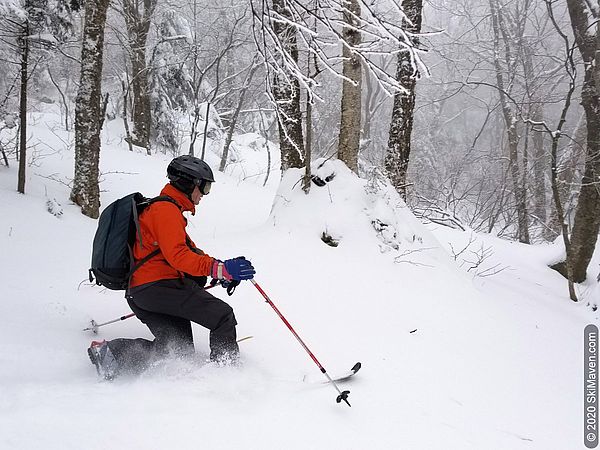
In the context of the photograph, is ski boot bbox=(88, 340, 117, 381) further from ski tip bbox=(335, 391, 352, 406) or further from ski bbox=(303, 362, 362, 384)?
ski tip bbox=(335, 391, 352, 406)

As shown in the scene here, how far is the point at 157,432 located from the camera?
7.75 feet

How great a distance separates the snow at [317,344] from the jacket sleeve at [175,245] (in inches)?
30.5

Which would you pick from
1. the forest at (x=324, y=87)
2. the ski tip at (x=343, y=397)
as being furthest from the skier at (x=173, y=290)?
the forest at (x=324, y=87)

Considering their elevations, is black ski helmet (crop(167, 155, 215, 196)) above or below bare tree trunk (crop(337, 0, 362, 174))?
below

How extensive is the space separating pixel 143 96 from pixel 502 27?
14151 mm

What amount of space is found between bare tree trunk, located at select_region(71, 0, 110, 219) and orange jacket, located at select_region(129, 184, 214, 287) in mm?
4662

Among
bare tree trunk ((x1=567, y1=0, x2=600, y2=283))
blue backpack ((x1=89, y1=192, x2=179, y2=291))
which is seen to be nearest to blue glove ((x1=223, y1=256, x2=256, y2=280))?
blue backpack ((x1=89, y1=192, x2=179, y2=291))

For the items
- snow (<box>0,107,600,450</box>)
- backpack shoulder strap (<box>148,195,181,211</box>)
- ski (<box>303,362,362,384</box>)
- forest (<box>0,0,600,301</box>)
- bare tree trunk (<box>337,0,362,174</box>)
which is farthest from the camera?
bare tree trunk (<box>337,0,362,174</box>)

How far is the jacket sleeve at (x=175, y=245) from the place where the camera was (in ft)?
10.0

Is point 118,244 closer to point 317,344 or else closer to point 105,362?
point 105,362

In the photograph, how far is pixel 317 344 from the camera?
4.01 meters

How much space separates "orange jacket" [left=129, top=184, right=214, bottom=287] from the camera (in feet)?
10.0

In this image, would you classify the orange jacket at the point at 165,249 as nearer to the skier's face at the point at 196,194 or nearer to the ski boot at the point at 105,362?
the skier's face at the point at 196,194

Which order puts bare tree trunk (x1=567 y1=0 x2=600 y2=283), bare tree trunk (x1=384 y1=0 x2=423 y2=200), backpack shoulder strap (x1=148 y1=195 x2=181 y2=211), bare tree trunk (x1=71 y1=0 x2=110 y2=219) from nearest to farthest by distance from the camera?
backpack shoulder strap (x1=148 y1=195 x2=181 y2=211)
bare tree trunk (x1=71 y1=0 x2=110 y2=219)
bare tree trunk (x1=384 y1=0 x2=423 y2=200)
bare tree trunk (x1=567 y1=0 x2=600 y2=283)
